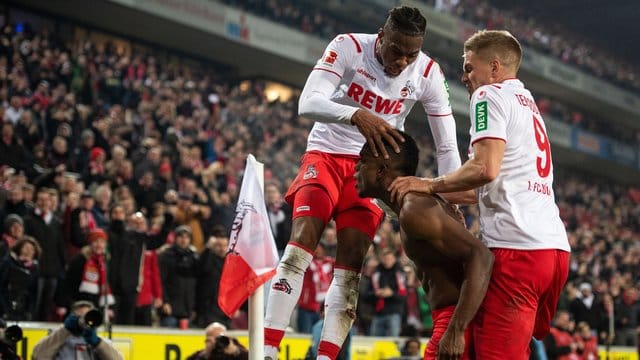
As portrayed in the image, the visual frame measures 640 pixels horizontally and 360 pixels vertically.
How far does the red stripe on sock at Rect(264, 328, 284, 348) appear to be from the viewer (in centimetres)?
613

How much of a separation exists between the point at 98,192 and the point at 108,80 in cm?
705

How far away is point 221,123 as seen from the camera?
22016mm

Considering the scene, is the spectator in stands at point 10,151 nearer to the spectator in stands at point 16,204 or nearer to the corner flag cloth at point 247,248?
the spectator in stands at point 16,204

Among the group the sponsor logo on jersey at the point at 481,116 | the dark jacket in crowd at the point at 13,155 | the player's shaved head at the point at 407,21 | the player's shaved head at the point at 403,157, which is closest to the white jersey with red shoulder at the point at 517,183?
the sponsor logo on jersey at the point at 481,116

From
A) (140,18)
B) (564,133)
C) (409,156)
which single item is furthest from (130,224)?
(564,133)

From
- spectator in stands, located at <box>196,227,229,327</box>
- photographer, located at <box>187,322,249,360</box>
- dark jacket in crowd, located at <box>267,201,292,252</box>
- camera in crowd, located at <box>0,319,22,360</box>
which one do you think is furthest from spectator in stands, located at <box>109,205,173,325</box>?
camera in crowd, located at <box>0,319,22,360</box>

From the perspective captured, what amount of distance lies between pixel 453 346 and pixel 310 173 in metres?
1.90

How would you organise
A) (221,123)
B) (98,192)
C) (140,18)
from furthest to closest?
1. (140,18)
2. (221,123)
3. (98,192)

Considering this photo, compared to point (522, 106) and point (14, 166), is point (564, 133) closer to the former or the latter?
point (14, 166)

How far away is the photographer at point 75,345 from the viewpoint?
9383 mm

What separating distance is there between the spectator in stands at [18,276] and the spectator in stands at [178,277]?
184cm

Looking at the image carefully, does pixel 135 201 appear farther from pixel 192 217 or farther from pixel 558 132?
pixel 558 132

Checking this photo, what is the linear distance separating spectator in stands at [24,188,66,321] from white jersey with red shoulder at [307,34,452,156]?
5970mm

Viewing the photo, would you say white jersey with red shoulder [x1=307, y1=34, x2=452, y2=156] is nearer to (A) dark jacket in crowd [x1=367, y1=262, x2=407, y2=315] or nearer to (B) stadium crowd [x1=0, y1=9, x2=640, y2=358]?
(B) stadium crowd [x1=0, y1=9, x2=640, y2=358]
